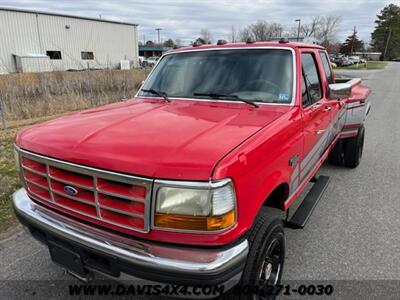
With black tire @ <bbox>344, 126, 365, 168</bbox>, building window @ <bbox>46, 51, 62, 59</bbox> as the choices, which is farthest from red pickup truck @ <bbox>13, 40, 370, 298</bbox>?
building window @ <bbox>46, 51, 62, 59</bbox>

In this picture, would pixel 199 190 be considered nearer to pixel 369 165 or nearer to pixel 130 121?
pixel 130 121

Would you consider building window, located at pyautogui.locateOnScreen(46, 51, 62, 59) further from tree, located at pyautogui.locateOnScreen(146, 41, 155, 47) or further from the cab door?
tree, located at pyautogui.locateOnScreen(146, 41, 155, 47)

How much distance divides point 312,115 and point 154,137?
1.75 metres

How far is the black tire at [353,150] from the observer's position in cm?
543

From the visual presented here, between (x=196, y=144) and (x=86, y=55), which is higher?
(x=196, y=144)

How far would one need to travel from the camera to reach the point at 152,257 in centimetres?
191

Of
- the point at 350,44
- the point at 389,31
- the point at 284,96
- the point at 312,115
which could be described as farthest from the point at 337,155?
the point at 389,31

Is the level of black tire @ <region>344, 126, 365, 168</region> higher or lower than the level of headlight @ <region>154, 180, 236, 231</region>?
lower

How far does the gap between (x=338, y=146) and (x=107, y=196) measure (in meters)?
A: 4.59

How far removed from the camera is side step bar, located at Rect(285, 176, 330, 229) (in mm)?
3012

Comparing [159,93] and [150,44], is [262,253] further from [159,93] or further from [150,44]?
[150,44]

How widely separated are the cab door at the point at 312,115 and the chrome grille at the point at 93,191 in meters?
1.74

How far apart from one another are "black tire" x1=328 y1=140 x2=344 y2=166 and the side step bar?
1630mm

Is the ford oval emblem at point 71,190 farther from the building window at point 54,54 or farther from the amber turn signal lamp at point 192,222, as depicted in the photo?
the building window at point 54,54
